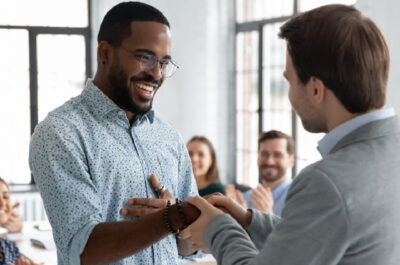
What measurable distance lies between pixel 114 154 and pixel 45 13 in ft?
17.7

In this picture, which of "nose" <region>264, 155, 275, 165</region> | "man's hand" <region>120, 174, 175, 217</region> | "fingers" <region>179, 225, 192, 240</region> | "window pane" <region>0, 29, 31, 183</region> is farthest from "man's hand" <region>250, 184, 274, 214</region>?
"window pane" <region>0, 29, 31, 183</region>

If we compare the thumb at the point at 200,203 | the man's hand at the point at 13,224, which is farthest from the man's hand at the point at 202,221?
the man's hand at the point at 13,224

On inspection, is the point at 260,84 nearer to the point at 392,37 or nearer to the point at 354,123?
the point at 392,37

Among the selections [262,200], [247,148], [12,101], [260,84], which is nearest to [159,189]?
[262,200]

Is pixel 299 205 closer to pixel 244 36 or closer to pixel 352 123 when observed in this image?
pixel 352 123

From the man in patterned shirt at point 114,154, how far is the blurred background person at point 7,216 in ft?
8.22

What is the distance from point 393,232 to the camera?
1.15 metres

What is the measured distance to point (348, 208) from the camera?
3.59 ft

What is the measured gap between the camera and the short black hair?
1746mm

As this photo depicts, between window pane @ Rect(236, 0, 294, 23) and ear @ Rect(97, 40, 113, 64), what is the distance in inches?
164

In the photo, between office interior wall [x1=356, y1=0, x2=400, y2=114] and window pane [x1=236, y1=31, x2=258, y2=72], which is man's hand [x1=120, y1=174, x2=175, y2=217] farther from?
window pane [x1=236, y1=31, x2=258, y2=72]

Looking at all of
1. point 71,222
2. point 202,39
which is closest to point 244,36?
point 202,39

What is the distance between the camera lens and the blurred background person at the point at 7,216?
4.07m

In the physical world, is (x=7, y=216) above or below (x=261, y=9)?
below
